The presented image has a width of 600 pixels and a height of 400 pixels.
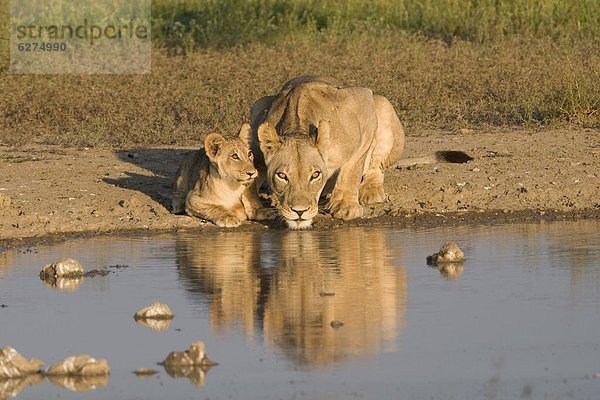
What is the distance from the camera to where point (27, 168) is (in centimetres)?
1228

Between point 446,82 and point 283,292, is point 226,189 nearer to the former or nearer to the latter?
point 283,292

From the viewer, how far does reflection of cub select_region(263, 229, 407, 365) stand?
266 inches

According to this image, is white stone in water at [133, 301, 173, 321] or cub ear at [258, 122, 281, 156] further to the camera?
cub ear at [258, 122, 281, 156]

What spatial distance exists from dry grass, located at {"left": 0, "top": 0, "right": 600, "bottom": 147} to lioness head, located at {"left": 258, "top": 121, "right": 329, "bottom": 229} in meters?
3.56

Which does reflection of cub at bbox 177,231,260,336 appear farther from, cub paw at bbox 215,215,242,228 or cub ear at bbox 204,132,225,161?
cub ear at bbox 204,132,225,161

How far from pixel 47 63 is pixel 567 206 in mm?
8063

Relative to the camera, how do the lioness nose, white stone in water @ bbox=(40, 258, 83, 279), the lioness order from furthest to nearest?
the lioness < the lioness nose < white stone in water @ bbox=(40, 258, 83, 279)

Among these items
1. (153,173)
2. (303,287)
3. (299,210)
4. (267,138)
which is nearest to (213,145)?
(267,138)

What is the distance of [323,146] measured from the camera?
10.3 metres

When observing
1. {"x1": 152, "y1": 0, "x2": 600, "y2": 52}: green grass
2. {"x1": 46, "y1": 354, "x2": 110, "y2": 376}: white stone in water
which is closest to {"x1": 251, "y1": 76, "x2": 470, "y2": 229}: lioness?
{"x1": 46, "y1": 354, "x2": 110, "y2": 376}: white stone in water

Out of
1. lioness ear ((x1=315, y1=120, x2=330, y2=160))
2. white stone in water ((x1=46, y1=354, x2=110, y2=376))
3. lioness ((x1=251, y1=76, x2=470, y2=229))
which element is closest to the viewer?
white stone in water ((x1=46, y1=354, x2=110, y2=376))

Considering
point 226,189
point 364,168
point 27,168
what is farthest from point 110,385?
point 27,168

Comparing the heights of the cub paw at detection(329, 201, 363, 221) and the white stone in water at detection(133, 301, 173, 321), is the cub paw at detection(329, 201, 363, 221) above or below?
below

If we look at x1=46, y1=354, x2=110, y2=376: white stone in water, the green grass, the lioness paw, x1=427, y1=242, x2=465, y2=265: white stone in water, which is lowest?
the lioness paw
